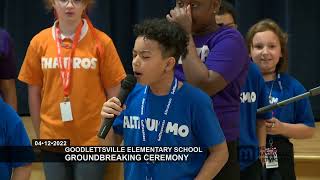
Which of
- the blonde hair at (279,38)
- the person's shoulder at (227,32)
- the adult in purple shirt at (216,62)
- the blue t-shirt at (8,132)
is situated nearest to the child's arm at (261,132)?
the blonde hair at (279,38)

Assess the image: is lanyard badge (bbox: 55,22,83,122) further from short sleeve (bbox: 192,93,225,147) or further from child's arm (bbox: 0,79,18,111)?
short sleeve (bbox: 192,93,225,147)

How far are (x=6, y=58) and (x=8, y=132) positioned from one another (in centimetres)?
68

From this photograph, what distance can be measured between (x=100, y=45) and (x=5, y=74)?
1.32 ft

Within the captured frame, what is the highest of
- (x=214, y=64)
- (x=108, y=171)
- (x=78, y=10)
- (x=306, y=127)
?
(x=78, y=10)

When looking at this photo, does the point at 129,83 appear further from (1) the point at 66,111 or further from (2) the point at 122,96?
(1) the point at 66,111

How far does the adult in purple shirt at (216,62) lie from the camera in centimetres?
143

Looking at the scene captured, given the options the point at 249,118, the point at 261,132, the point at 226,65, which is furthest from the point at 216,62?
the point at 261,132

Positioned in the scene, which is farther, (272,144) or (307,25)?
(307,25)

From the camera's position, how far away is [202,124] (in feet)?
4.50

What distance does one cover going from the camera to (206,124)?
4.48 ft

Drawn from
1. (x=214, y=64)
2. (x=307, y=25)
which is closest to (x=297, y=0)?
(x=307, y=25)

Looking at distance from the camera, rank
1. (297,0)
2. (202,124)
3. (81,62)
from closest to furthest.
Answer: (202,124), (81,62), (297,0)

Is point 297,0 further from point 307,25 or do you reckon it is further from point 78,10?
point 78,10

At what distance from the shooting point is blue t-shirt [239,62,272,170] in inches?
71.9
